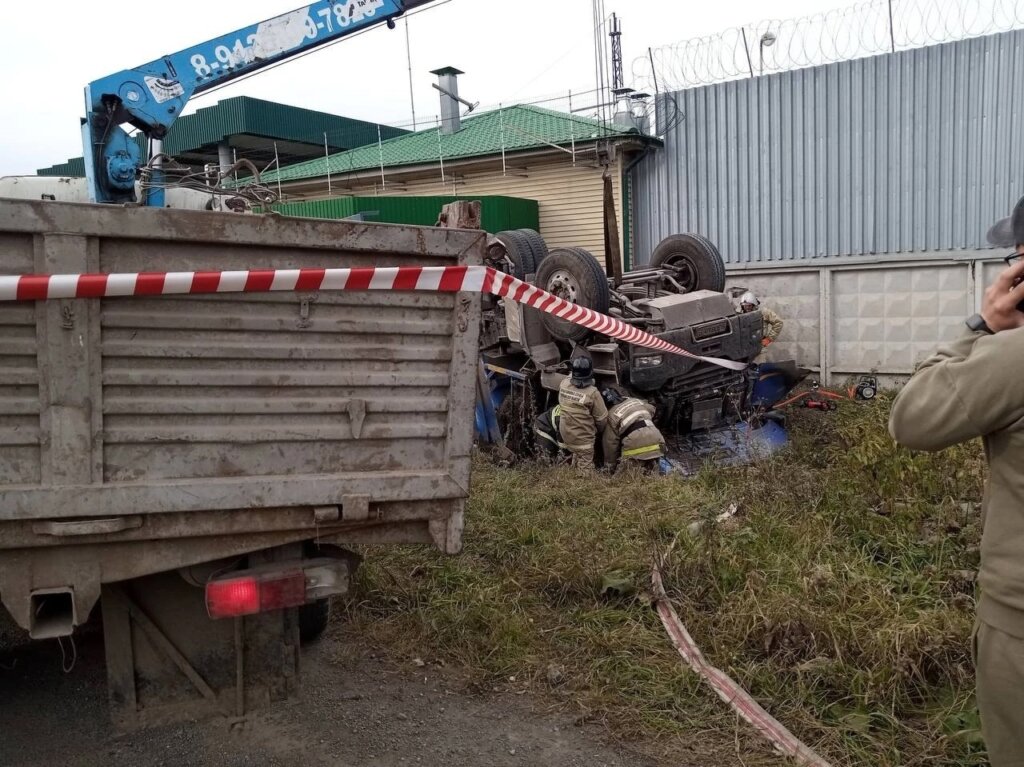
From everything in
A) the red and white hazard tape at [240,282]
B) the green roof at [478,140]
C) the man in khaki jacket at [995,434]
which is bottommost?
the man in khaki jacket at [995,434]

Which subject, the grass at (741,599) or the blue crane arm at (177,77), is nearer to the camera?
the grass at (741,599)

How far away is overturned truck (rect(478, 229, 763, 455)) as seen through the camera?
24.6 feet

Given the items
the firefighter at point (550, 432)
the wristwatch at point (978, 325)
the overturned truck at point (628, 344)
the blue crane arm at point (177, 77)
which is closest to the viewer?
the wristwatch at point (978, 325)

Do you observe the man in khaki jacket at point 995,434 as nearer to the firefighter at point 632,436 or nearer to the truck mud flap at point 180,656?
the truck mud flap at point 180,656

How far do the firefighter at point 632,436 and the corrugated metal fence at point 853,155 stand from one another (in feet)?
21.9

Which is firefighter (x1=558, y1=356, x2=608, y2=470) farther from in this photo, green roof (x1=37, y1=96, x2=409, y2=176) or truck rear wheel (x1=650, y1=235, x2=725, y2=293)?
green roof (x1=37, y1=96, x2=409, y2=176)

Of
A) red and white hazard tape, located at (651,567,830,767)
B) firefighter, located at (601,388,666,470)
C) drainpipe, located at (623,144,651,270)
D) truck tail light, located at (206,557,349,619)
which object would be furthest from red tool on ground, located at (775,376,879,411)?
truck tail light, located at (206,557,349,619)

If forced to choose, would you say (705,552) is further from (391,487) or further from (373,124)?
(373,124)

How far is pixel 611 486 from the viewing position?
6.20 meters

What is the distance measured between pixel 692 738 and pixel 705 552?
1.35m

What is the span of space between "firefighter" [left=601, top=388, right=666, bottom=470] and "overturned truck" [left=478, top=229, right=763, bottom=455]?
348 millimetres

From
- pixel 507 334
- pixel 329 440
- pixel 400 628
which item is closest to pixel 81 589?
pixel 329 440

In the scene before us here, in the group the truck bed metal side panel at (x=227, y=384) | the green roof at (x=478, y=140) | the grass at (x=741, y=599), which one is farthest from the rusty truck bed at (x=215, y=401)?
the green roof at (x=478, y=140)

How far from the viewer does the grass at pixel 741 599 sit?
328 cm
